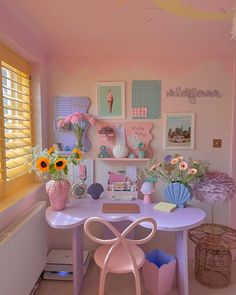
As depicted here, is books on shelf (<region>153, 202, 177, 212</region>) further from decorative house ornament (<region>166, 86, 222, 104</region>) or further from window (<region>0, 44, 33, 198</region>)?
window (<region>0, 44, 33, 198</region>)

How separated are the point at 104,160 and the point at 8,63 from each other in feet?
3.69

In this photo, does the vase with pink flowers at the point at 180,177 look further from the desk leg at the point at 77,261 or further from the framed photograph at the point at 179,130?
the desk leg at the point at 77,261

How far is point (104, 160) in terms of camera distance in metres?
2.22

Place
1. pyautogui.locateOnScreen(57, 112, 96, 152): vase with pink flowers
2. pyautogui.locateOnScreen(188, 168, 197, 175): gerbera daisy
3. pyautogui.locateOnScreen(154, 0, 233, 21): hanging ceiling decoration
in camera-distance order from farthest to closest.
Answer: pyautogui.locateOnScreen(57, 112, 96, 152): vase with pink flowers → pyautogui.locateOnScreen(188, 168, 197, 175): gerbera daisy → pyautogui.locateOnScreen(154, 0, 233, 21): hanging ceiling decoration

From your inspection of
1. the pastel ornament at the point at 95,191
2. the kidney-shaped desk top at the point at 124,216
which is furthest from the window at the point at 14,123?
the pastel ornament at the point at 95,191

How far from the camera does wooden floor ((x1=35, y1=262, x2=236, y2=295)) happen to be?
187 centimetres

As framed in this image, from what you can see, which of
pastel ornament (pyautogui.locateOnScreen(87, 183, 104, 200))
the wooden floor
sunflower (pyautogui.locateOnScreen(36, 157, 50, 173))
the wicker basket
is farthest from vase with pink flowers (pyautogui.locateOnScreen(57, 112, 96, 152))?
the wicker basket

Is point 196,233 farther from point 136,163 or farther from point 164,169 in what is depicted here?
point 136,163

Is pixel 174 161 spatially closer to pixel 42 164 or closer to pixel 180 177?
pixel 180 177

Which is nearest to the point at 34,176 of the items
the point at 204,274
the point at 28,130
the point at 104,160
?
the point at 28,130

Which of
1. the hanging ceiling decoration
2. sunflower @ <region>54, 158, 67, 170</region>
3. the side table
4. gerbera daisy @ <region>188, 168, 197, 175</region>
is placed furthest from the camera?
the side table

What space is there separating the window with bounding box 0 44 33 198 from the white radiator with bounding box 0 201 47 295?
0.84 ft

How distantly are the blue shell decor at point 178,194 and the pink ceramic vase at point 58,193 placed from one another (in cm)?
82

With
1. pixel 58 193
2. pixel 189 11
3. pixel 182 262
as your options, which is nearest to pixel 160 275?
pixel 182 262
